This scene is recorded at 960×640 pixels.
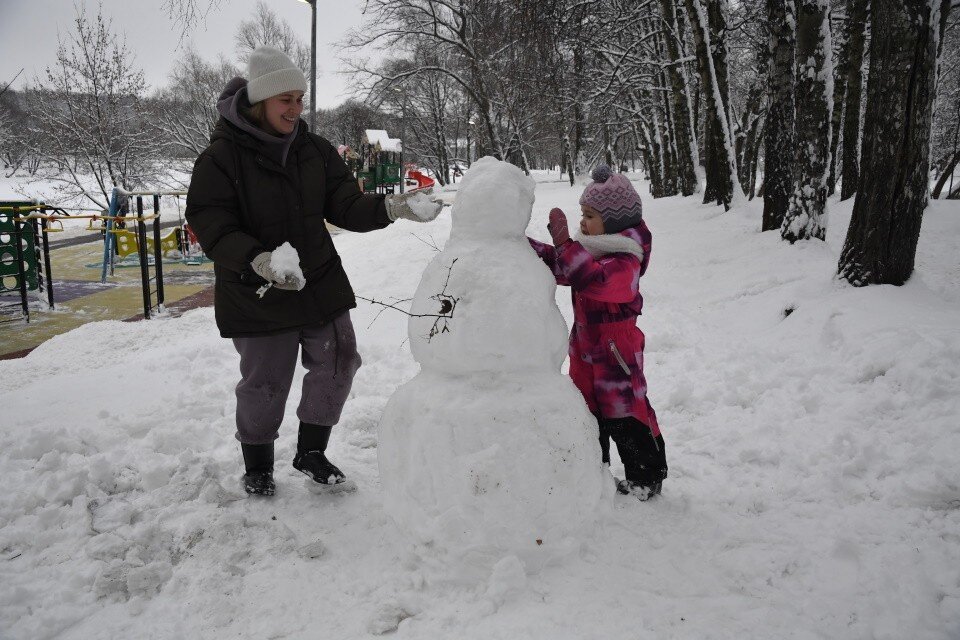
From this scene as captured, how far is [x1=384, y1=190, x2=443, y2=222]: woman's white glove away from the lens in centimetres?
258

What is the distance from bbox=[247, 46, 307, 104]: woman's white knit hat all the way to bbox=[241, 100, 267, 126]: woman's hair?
0.02 m

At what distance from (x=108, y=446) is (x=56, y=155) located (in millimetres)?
19672

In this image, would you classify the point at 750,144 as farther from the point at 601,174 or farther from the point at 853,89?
the point at 601,174

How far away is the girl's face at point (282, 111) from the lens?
2.50m

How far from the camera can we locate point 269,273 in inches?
88.0

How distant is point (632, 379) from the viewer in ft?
8.48

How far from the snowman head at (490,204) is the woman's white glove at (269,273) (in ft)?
2.22

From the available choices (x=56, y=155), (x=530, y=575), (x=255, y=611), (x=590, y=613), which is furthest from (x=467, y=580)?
(x=56, y=155)

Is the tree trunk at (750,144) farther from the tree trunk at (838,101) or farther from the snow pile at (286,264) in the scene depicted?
the snow pile at (286,264)

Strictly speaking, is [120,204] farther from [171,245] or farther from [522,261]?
[522,261]

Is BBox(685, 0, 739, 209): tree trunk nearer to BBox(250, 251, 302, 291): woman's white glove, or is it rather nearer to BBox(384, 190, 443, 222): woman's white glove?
BBox(384, 190, 443, 222): woman's white glove

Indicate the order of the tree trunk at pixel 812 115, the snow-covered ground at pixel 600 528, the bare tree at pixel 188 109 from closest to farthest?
the snow-covered ground at pixel 600 528, the tree trunk at pixel 812 115, the bare tree at pixel 188 109

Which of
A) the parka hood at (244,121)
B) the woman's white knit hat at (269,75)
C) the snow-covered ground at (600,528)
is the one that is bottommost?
the snow-covered ground at (600,528)

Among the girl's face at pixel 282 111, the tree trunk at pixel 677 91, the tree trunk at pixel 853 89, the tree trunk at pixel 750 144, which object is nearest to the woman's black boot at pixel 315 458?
the girl's face at pixel 282 111
